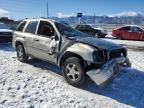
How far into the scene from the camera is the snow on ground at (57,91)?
575 cm

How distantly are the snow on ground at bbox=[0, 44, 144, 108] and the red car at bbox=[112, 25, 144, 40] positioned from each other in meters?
14.9

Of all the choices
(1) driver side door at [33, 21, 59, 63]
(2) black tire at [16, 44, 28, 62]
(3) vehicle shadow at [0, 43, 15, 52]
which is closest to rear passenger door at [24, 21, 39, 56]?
(1) driver side door at [33, 21, 59, 63]

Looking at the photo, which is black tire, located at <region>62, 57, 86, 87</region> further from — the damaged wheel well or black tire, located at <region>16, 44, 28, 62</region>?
black tire, located at <region>16, 44, 28, 62</region>

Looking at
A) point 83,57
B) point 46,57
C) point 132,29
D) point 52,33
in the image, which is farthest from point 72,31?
point 132,29

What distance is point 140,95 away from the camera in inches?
259

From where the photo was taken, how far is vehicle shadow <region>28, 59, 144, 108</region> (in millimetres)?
6266

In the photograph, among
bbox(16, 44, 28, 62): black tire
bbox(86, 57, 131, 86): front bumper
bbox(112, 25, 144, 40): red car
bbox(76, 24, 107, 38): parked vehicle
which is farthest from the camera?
bbox(76, 24, 107, 38): parked vehicle

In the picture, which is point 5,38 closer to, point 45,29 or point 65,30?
point 45,29

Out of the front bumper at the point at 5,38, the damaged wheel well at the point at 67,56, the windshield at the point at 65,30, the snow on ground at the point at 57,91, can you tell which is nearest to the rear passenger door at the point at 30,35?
the snow on ground at the point at 57,91

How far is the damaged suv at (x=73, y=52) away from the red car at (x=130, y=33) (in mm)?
16012

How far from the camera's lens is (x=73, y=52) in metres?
6.84

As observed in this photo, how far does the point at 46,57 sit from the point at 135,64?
155 inches

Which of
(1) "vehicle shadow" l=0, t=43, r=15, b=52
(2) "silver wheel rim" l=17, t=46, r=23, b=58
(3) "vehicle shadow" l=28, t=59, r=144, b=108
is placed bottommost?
(3) "vehicle shadow" l=28, t=59, r=144, b=108

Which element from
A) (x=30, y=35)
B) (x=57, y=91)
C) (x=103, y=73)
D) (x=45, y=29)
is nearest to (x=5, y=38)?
(x=30, y=35)
